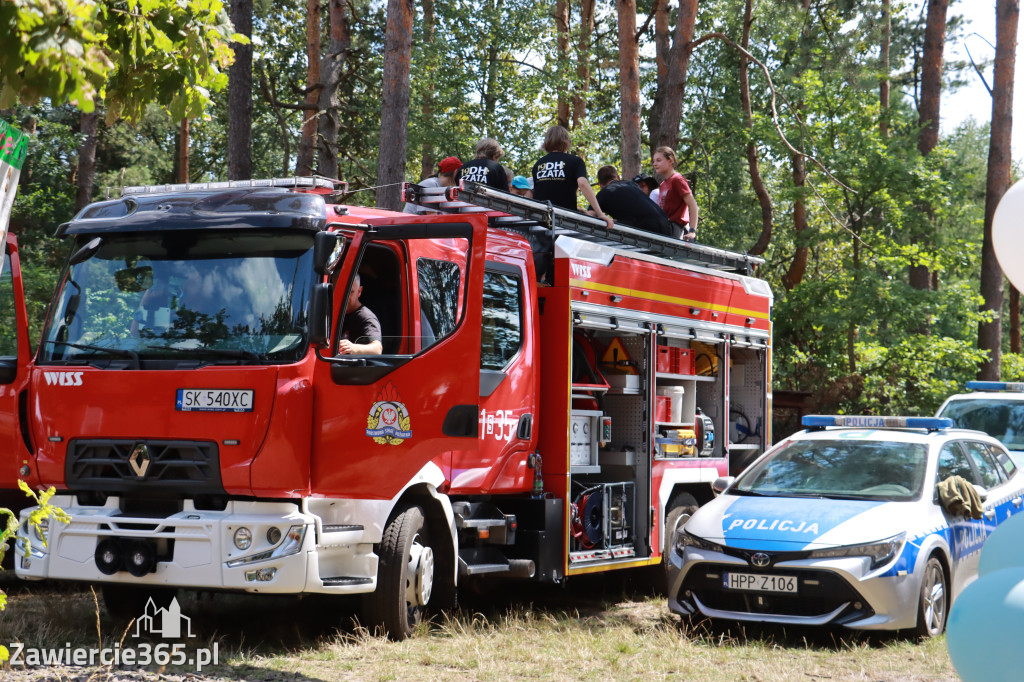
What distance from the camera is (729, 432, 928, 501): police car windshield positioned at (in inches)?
345

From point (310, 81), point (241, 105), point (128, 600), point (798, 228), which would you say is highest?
point (310, 81)

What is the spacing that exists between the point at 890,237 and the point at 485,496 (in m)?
13.6

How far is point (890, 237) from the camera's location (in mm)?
→ 20078

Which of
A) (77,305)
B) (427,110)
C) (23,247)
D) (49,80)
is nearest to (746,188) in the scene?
(427,110)

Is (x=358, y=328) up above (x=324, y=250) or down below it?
below

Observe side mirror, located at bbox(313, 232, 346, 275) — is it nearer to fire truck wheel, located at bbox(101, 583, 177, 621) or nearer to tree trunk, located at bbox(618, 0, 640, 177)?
fire truck wheel, located at bbox(101, 583, 177, 621)

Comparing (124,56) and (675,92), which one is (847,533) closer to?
(124,56)

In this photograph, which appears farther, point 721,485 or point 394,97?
point 394,97

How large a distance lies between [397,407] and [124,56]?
3244 millimetres

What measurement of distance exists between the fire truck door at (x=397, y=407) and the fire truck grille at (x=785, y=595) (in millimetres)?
2256

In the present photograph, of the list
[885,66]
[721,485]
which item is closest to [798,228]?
[885,66]

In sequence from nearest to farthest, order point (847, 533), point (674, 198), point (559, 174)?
point (847, 533) → point (559, 174) → point (674, 198)

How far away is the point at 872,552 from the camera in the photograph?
7953mm

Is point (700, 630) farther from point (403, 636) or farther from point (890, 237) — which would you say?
point (890, 237)
